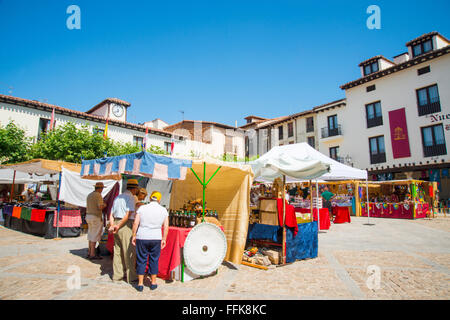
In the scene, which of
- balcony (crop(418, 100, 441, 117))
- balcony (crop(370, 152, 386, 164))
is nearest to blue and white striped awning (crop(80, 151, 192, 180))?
balcony (crop(418, 100, 441, 117))

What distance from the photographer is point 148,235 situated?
4.20 m

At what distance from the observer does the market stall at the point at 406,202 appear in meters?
15.3

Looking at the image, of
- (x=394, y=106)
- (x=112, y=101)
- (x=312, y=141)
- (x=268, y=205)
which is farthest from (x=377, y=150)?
(x=112, y=101)

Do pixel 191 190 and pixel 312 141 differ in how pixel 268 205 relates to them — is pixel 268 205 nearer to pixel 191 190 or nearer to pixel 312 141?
pixel 191 190

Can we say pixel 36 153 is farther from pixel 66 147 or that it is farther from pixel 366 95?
pixel 366 95

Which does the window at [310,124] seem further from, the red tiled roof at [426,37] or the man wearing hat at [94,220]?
the man wearing hat at [94,220]

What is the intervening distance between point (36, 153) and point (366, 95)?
2832 centimetres

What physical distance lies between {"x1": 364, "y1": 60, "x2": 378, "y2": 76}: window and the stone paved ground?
2254 cm

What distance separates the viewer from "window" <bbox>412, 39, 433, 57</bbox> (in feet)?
71.0

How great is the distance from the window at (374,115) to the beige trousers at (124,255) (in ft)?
82.5

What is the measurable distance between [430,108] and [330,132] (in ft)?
29.2

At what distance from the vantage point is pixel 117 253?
478 centimetres

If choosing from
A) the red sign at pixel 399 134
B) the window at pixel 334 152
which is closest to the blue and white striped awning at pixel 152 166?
the red sign at pixel 399 134
